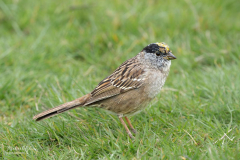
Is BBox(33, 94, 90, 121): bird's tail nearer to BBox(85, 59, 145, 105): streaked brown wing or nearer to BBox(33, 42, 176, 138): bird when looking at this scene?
BBox(33, 42, 176, 138): bird

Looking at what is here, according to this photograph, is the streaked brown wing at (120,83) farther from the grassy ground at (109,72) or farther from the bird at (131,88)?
the grassy ground at (109,72)

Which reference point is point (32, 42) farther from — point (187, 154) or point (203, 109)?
point (187, 154)

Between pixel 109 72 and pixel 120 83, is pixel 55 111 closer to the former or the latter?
pixel 120 83

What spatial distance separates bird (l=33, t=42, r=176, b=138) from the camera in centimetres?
477

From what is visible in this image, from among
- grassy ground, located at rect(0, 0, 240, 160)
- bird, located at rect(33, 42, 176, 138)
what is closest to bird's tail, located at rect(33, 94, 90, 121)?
bird, located at rect(33, 42, 176, 138)

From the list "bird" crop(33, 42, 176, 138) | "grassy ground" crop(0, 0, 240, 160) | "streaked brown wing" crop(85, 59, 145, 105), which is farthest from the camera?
"streaked brown wing" crop(85, 59, 145, 105)

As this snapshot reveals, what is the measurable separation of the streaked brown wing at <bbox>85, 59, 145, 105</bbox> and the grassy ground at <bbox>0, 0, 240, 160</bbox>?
0.39 m

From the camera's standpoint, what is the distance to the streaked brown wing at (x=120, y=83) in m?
4.88

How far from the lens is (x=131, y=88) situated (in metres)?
4.86

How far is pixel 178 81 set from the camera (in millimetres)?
6086

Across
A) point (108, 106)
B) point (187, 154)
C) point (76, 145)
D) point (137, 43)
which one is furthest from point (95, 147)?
point (137, 43)

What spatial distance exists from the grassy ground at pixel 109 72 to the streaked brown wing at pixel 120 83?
0.39 m

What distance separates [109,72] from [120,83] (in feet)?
6.45

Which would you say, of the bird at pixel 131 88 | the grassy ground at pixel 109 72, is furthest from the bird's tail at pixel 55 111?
the grassy ground at pixel 109 72
